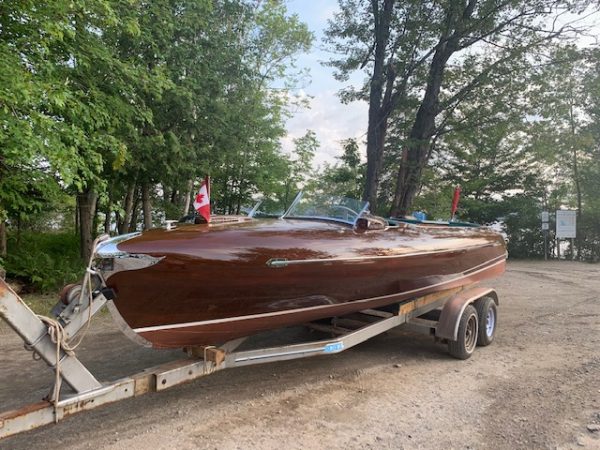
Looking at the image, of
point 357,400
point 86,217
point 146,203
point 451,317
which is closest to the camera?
point 357,400

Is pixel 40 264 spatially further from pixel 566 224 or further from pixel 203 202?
pixel 566 224

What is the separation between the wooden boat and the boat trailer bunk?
0.57 ft

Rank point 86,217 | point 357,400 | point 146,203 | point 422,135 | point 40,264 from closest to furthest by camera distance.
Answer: point 357,400 < point 40,264 < point 86,217 < point 146,203 < point 422,135

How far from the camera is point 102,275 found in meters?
3.04

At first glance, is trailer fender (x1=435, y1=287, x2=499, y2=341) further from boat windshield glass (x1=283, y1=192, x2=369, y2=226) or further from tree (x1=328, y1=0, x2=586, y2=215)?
tree (x1=328, y1=0, x2=586, y2=215)

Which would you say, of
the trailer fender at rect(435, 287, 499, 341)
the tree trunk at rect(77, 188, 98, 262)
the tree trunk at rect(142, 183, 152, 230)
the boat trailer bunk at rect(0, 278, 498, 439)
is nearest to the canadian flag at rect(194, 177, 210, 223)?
the boat trailer bunk at rect(0, 278, 498, 439)

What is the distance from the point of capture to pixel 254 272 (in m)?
3.44

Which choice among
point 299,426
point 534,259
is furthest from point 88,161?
point 534,259

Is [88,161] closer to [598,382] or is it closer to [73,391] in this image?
[73,391]

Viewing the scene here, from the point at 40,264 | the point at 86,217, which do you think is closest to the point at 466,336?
the point at 40,264

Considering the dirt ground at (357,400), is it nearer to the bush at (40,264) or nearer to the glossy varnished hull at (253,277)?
the glossy varnished hull at (253,277)

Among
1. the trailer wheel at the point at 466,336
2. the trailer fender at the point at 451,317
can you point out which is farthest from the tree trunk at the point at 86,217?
the trailer wheel at the point at 466,336

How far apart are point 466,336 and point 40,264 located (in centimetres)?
754

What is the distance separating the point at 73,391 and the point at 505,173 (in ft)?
68.0
